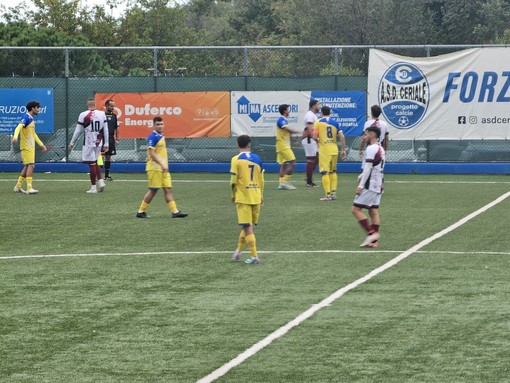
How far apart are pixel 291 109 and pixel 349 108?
1.52 metres

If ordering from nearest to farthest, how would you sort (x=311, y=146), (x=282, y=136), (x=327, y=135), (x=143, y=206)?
1. (x=143, y=206)
2. (x=327, y=135)
3. (x=282, y=136)
4. (x=311, y=146)

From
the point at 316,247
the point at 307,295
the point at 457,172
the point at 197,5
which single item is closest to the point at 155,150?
the point at 316,247

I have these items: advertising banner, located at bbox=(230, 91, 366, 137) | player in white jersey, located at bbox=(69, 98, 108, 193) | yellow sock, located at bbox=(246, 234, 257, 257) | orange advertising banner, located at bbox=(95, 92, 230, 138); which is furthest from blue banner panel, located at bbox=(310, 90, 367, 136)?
yellow sock, located at bbox=(246, 234, 257, 257)

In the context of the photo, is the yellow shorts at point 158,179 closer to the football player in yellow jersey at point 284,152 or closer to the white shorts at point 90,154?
the white shorts at point 90,154

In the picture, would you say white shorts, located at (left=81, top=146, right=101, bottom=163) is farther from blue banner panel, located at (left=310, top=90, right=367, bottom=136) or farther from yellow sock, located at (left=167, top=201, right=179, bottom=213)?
blue banner panel, located at (left=310, top=90, right=367, bottom=136)

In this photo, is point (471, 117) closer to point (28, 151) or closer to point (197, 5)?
point (28, 151)

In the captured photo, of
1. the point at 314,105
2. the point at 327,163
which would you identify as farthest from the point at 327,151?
the point at 314,105

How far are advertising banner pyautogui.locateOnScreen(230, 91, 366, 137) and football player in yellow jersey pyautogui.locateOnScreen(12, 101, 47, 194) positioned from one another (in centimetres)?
726

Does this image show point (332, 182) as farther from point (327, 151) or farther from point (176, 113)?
point (176, 113)

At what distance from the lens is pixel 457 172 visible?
31391 millimetres

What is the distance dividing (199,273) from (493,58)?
1869 cm

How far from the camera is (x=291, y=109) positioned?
31906 millimetres

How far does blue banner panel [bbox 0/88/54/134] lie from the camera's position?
1291 inches

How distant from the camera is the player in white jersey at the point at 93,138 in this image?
2592 cm
